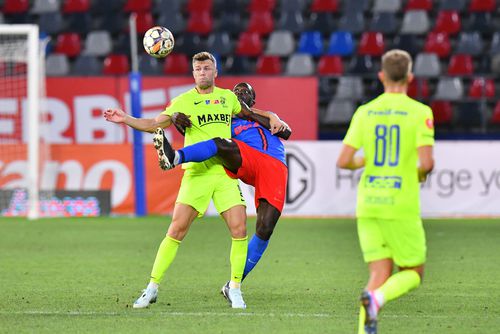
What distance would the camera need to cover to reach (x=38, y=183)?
63.8 feet

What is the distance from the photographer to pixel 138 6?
23.9 m

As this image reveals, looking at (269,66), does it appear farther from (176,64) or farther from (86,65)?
(86,65)

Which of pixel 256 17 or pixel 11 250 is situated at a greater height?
pixel 256 17

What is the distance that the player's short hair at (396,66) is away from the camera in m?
6.54

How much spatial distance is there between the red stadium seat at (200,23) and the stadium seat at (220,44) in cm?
46

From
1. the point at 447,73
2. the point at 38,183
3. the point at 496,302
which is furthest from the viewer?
the point at 447,73

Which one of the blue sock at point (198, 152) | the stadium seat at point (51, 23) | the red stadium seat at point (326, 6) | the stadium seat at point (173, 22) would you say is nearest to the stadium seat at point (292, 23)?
the red stadium seat at point (326, 6)

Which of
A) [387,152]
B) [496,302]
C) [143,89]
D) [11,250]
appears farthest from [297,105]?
[387,152]

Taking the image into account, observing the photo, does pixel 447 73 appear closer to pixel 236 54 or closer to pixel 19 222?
pixel 236 54

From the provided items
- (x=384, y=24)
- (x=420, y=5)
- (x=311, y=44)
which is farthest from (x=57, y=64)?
(x=420, y=5)

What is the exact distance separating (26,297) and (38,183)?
33.5 ft

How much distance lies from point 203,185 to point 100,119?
1130 centimetres

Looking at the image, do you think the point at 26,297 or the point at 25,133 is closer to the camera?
the point at 26,297

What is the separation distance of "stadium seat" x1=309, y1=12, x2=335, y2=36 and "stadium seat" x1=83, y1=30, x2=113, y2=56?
4.37 metres
